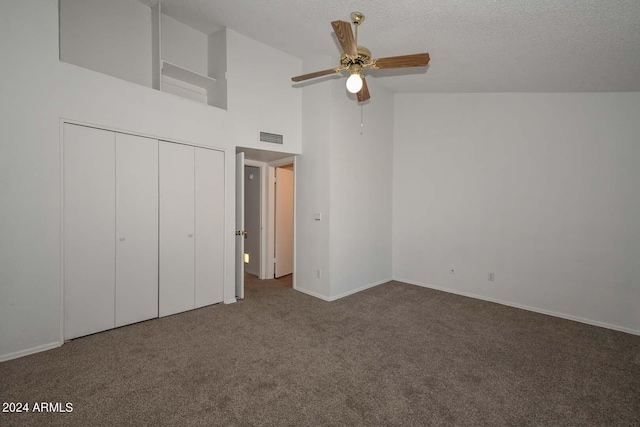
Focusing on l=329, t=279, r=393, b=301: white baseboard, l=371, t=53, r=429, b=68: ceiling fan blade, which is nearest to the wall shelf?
l=371, t=53, r=429, b=68: ceiling fan blade

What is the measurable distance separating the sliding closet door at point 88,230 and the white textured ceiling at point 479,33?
1912mm

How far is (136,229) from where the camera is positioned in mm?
3293

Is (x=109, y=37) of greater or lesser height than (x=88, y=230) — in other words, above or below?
above

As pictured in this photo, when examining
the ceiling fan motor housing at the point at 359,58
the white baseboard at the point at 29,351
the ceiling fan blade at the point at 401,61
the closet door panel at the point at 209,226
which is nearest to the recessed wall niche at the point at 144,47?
the closet door panel at the point at 209,226

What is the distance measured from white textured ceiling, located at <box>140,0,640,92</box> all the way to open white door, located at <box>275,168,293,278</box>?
87.8 inches

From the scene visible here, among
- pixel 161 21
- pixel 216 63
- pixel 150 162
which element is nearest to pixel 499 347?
pixel 150 162

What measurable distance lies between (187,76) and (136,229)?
2.09m

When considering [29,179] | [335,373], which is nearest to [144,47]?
[29,179]

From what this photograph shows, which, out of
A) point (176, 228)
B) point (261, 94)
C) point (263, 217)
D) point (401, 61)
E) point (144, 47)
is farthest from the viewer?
point (263, 217)

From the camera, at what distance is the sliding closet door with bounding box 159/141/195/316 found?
138 inches

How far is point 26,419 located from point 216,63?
405 cm

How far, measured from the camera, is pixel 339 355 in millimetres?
2701

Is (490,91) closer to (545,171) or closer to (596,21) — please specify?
(545,171)

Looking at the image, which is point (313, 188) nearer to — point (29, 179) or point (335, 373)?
point (335, 373)
